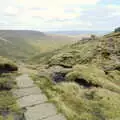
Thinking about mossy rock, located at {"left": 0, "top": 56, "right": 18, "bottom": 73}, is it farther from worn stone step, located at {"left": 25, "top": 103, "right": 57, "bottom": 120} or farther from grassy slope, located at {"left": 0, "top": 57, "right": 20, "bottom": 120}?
worn stone step, located at {"left": 25, "top": 103, "right": 57, "bottom": 120}

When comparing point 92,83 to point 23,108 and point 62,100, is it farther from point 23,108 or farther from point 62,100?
point 23,108

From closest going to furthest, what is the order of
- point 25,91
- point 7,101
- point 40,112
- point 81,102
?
point 40,112 < point 7,101 < point 81,102 < point 25,91

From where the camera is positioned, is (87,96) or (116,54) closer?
(87,96)

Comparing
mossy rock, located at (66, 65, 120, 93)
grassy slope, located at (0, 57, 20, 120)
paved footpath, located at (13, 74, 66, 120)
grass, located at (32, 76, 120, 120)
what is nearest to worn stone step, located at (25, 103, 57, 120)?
paved footpath, located at (13, 74, 66, 120)

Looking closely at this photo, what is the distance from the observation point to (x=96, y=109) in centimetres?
1079

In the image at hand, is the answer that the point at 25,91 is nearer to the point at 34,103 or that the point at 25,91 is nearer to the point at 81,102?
the point at 34,103

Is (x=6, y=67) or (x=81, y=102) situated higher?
(x=6, y=67)

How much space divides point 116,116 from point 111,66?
582 inches

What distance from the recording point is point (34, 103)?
1051 cm

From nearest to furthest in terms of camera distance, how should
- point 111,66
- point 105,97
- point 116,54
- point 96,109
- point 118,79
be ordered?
point 96,109
point 105,97
point 118,79
point 111,66
point 116,54

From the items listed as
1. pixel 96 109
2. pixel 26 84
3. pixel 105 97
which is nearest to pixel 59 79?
pixel 26 84

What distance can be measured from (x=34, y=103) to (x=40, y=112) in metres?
1.07

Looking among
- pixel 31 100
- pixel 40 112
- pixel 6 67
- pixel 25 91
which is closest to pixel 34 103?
pixel 31 100

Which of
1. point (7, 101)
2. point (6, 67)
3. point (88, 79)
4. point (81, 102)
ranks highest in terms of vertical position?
point (6, 67)
